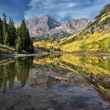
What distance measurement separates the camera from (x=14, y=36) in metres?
180

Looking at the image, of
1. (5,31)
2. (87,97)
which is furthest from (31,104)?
(5,31)

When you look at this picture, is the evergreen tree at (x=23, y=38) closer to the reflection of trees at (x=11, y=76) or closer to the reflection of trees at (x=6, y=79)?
the reflection of trees at (x=11, y=76)

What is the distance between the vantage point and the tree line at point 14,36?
554 ft

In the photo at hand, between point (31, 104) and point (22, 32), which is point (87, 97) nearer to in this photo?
point (31, 104)

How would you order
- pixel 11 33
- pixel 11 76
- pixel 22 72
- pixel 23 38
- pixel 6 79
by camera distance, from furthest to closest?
1. pixel 23 38
2. pixel 11 33
3. pixel 22 72
4. pixel 11 76
5. pixel 6 79

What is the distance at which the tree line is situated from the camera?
16888cm

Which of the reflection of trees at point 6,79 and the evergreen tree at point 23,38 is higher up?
the evergreen tree at point 23,38

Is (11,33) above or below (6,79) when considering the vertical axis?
above

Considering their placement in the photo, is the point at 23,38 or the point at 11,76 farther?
the point at 23,38

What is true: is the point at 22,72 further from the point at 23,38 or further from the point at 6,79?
the point at 23,38

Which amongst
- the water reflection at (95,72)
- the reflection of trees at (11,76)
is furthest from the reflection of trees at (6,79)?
→ the water reflection at (95,72)

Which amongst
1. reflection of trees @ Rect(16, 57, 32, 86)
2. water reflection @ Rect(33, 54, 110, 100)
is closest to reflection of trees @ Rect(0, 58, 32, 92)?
reflection of trees @ Rect(16, 57, 32, 86)

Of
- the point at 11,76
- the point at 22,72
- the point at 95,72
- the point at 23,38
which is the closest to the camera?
the point at 11,76

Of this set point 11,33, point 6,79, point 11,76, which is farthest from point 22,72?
point 11,33
